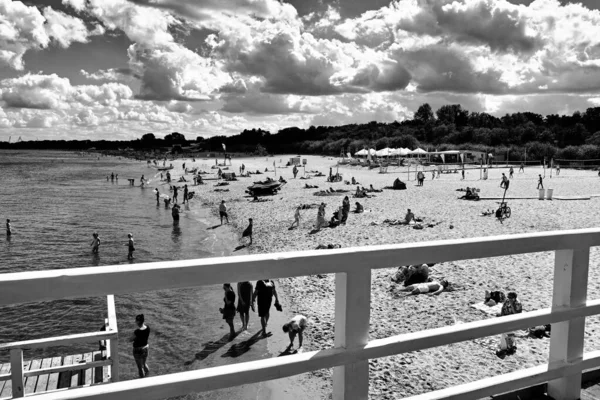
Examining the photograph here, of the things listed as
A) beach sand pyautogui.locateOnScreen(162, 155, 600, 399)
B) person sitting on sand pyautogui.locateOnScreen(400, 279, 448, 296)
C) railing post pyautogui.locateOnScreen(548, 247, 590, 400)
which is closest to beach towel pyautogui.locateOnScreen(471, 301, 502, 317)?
beach sand pyautogui.locateOnScreen(162, 155, 600, 399)

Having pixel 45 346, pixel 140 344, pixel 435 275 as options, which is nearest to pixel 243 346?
pixel 140 344

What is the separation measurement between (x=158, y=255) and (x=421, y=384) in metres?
15.1

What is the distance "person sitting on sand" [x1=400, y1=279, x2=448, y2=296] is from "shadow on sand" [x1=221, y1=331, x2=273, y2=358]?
379 cm

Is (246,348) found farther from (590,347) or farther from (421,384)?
(590,347)

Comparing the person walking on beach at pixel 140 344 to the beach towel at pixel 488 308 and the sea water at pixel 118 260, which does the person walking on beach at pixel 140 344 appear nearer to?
the sea water at pixel 118 260

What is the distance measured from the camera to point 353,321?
1854 millimetres

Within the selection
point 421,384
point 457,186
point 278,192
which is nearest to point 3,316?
point 421,384

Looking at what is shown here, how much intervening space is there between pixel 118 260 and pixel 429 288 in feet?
43.7

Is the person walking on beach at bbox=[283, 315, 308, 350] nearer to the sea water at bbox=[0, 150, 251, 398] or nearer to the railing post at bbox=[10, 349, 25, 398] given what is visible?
the sea water at bbox=[0, 150, 251, 398]

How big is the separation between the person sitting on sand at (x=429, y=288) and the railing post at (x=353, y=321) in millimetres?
10419

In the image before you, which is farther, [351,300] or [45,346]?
[45,346]

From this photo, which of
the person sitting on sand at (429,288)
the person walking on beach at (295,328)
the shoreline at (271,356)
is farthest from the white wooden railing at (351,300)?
the person sitting on sand at (429,288)

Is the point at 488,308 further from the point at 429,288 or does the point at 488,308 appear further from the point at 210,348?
the point at 210,348

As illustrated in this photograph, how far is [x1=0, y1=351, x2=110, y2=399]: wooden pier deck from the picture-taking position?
20.6 feet
